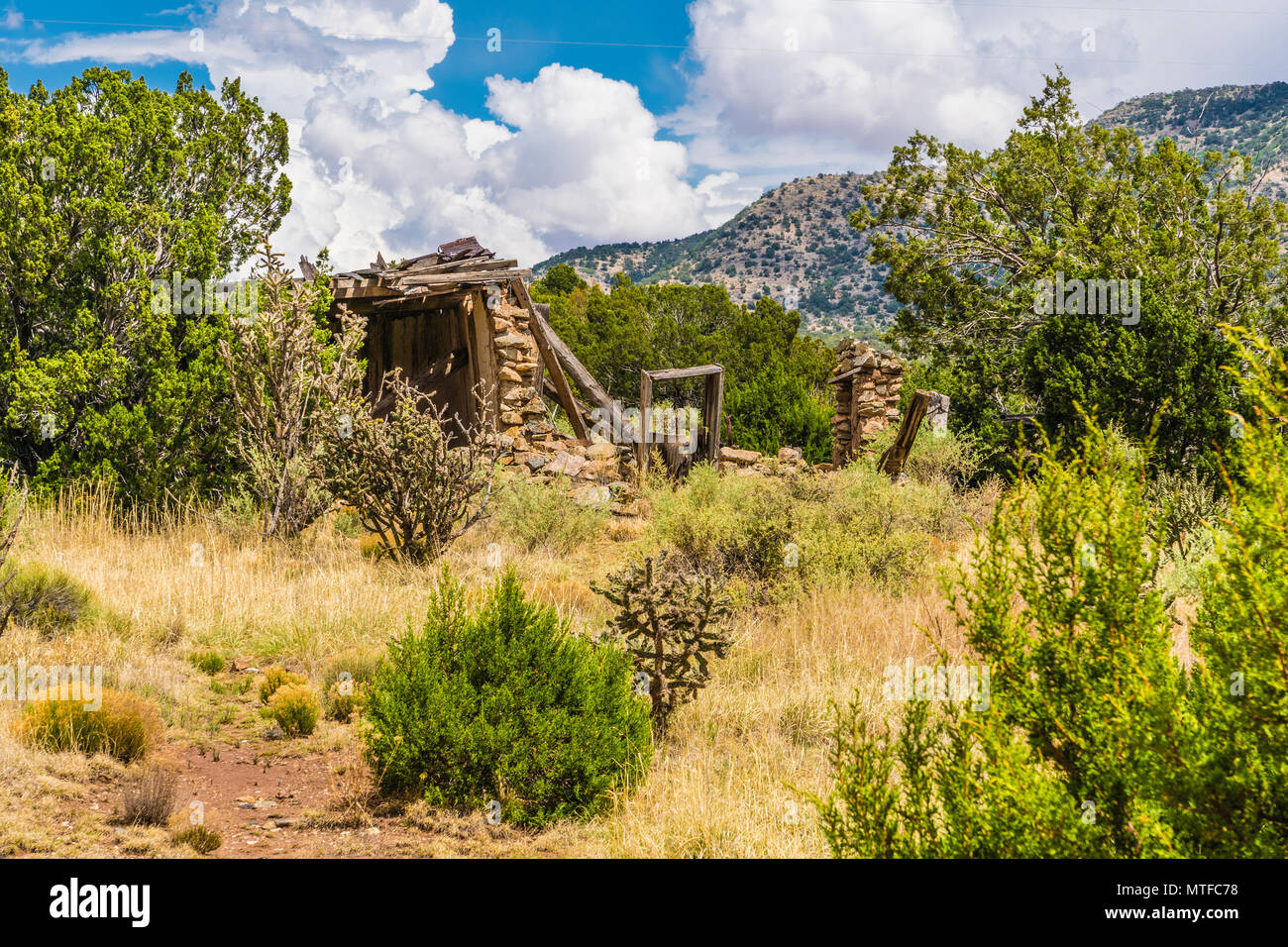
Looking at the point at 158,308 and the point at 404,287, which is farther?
the point at 404,287

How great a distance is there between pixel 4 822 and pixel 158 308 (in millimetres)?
5954

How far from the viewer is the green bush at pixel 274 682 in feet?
15.8

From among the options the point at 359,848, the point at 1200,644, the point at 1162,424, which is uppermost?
the point at 1162,424

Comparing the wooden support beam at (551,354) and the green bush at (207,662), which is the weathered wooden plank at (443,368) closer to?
the wooden support beam at (551,354)

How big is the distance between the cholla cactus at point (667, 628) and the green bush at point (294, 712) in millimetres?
1634

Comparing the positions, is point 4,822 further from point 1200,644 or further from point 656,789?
point 1200,644

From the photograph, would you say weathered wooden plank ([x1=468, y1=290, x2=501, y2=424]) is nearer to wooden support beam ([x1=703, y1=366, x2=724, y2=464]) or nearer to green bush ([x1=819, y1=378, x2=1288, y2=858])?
wooden support beam ([x1=703, y1=366, x2=724, y2=464])

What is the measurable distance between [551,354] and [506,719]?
9252 millimetres

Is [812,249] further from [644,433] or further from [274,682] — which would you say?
[274,682]

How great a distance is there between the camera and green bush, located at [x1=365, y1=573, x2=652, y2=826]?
3.56m
